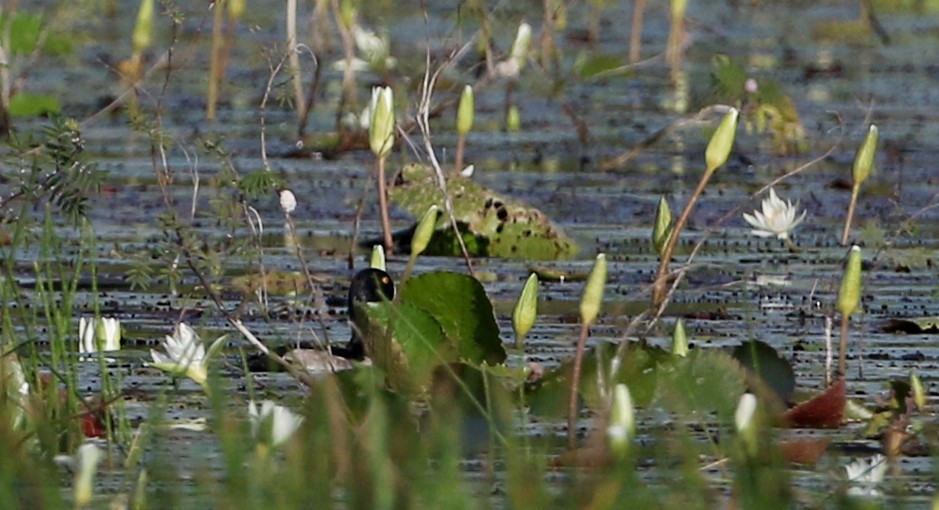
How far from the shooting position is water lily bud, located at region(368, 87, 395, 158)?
13.6ft

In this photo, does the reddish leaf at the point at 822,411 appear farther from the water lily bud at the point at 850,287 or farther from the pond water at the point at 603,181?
the water lily bud at the point at 850,287

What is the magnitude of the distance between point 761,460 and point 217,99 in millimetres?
5928

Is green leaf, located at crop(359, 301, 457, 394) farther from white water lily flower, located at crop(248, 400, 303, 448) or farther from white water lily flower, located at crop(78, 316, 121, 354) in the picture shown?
white water lily flower, located at crop(248, 400, 303, 448)

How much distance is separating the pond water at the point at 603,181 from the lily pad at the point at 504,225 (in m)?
0.07

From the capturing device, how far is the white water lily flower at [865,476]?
9.41ft

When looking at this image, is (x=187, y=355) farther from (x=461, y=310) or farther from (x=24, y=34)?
(x=24, y=34)

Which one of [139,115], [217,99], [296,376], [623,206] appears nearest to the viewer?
[296,376]

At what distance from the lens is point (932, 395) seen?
370cm

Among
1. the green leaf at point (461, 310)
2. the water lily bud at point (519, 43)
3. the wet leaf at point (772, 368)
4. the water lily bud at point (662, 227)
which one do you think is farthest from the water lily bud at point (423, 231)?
the water lily bud at point (519, 43)

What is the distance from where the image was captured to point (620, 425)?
275cm

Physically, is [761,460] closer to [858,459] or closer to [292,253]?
[858,459]

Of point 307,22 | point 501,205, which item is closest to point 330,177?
point 501,205

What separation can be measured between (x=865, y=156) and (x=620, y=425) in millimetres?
1668

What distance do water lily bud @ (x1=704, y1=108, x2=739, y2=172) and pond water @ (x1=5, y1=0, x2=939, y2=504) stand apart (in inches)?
9.0
